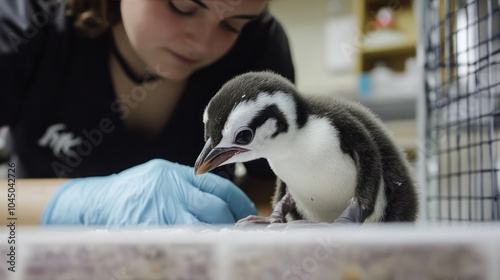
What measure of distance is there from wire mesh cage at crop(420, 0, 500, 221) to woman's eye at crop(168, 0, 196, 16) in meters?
0.33

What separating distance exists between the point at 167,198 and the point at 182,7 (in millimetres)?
166

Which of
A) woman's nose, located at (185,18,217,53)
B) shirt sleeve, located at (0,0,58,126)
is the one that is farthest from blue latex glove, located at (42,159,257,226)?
shirt sleeve, located at (0,0,58,126)

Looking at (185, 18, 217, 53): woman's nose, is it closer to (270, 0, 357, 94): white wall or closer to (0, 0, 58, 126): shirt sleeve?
(270, 0, 357, 94): white wall

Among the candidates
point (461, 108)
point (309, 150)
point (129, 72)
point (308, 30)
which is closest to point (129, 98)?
point (129, 72)

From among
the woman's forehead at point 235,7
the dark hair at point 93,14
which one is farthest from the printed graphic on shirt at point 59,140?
the woman's forehead at point 235,7

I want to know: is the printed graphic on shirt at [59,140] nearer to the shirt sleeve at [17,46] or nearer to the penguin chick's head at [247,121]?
the shirt sleeve at [17,46]

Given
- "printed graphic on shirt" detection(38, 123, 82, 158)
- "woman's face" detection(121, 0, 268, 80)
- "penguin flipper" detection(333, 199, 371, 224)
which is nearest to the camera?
"penguin flipper" detection(333, 199, 371, 224)

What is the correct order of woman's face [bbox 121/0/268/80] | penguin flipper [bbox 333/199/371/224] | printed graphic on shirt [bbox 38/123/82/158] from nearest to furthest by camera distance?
penguin flipper [bbox 333/199/371/224] → woman's face [bbox 121/0/268/80] → printed graphic on shirt [bbox 38/123/82/158]

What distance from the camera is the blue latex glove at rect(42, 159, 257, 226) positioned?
0.42 meters

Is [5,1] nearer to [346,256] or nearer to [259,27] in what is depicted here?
[259,27]

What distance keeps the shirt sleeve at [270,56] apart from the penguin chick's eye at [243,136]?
53 mm

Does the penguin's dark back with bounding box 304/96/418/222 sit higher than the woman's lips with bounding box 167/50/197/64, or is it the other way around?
the woman's lips with bounding box 167/50/197/64

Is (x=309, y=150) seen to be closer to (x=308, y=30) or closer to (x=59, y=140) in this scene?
(x=59, y=140)

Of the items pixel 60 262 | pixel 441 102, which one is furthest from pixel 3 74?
pixel 441 102
